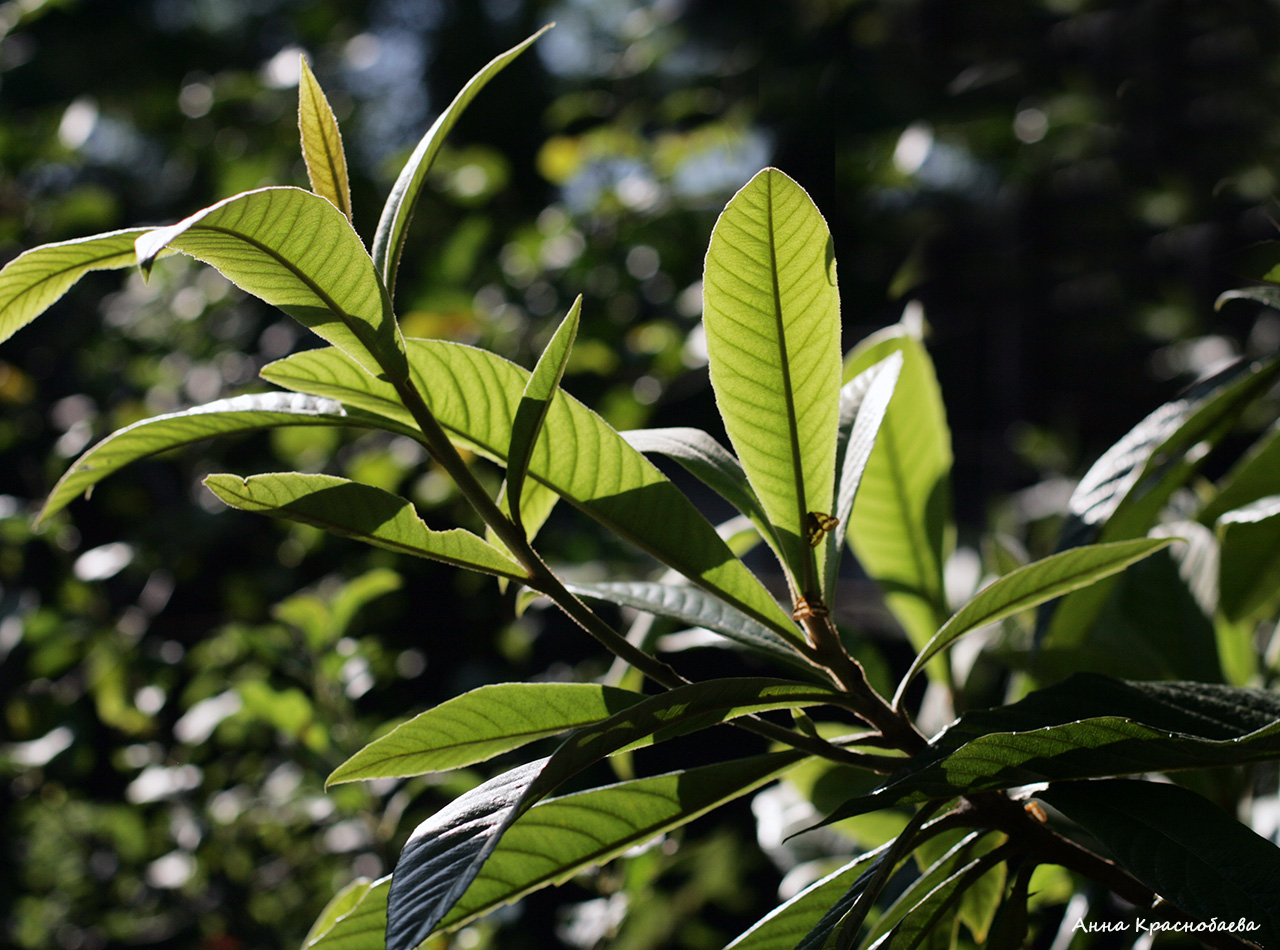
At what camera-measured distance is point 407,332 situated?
167 cm

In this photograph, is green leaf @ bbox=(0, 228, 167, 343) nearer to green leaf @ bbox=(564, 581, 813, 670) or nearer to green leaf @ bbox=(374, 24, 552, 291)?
green leaf @ bbox=(374, 24, 552, 291)

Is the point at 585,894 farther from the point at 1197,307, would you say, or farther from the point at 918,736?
the point at 1197,307

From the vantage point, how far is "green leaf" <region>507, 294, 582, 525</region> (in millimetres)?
416

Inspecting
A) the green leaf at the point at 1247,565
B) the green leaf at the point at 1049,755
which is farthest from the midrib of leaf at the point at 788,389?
the green leaf at the point at 1247,565

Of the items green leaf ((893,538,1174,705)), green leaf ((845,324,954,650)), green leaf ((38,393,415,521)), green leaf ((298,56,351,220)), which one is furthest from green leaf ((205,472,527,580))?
green leaf ((845,324,954,650))

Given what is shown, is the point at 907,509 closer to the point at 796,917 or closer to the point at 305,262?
the point at 796,917

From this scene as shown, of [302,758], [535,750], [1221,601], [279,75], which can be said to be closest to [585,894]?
[535,750]

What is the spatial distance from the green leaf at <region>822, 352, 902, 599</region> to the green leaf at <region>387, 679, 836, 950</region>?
0.07 meters

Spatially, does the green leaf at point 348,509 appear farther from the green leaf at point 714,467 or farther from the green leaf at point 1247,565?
the green leaf at point 1247,565

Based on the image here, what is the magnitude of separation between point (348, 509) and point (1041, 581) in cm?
35

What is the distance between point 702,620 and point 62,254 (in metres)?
0.35

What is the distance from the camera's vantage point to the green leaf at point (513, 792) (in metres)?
0.33

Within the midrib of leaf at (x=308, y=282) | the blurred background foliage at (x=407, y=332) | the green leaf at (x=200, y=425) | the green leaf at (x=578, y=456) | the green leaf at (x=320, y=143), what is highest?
the green leaf at (x=320, y=143)

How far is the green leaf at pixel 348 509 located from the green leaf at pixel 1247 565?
0.54 m
